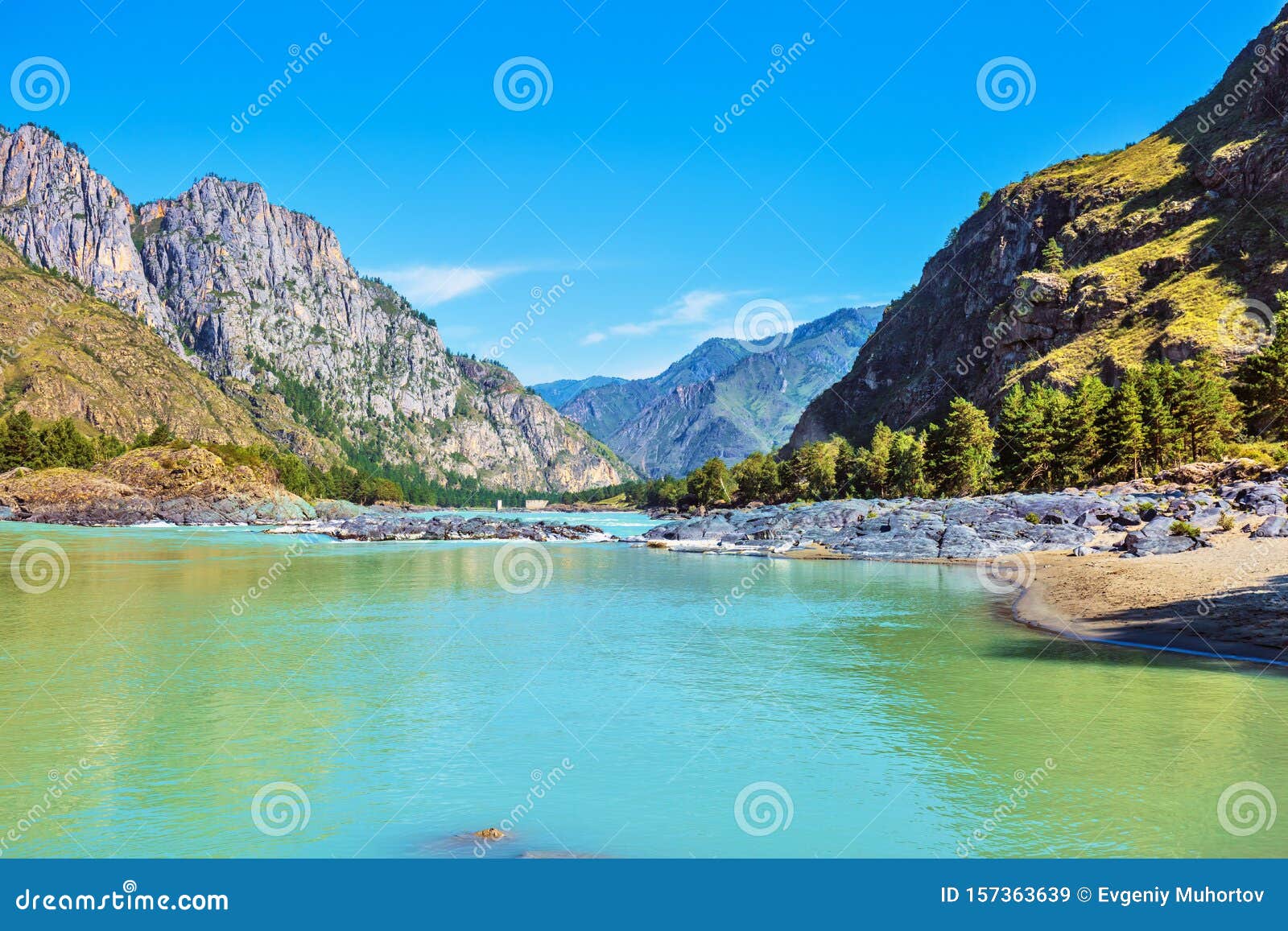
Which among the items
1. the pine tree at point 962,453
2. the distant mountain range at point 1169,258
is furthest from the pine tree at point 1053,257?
the pine tree at point 962,453

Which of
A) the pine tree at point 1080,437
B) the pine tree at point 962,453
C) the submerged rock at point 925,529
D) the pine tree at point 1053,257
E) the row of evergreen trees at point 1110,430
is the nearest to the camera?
the submerged rock at point 925,529

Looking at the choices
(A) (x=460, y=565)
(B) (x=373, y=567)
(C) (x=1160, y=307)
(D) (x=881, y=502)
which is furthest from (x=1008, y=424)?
Result: (B) (x=373, y=567)

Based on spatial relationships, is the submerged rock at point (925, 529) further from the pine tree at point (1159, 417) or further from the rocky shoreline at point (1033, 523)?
the pine tree at point (1159, 417)

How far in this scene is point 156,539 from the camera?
10706 cm

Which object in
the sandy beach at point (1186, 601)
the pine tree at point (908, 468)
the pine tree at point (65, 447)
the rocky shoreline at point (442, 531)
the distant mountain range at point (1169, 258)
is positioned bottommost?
the sandy beach at point (1186, 601)

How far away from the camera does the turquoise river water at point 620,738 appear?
14.8 meters

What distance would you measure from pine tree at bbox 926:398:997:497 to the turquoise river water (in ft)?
269

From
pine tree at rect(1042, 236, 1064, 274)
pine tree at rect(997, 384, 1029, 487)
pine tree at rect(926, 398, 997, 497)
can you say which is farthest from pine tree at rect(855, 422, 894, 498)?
pine tree at rect(1042, 236, 1064, 274)

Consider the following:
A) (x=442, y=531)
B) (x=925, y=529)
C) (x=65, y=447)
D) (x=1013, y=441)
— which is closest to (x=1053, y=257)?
(x=1013, y=441)

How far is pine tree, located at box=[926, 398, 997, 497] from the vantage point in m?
120

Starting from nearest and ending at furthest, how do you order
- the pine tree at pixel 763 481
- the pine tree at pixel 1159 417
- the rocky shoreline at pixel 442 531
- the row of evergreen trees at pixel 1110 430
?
the row of evergreen trees at pixel 1110 430
the pine tree at pixel 1159 417
the rocky shoreline at pixel 442 531
the pine tree at pixel 763 481

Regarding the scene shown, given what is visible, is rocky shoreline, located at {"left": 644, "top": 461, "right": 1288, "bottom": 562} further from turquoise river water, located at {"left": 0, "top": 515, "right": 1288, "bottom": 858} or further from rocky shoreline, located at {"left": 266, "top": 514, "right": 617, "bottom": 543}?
rocky shoreline, located at {"left": 266, "top": 514, "right": 617, "bottom": 543}

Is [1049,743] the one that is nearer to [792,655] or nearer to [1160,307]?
[792,655]

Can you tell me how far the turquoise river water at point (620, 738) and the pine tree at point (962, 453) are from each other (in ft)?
269
